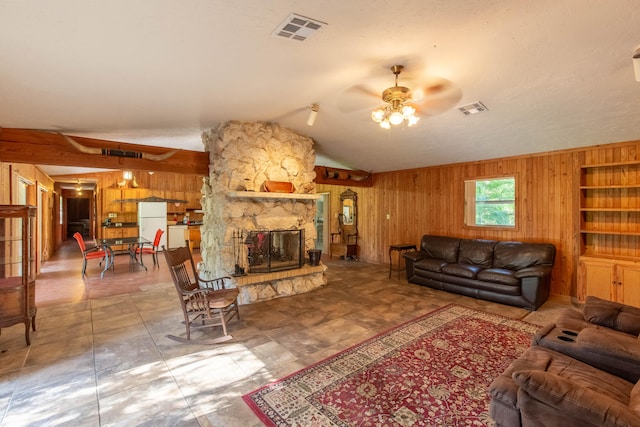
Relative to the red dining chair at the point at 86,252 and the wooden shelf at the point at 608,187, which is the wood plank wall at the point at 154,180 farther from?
the wooden shelf at the point at 608,187

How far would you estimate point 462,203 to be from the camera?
5750 mm

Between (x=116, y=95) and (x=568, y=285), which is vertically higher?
(x=116, y=95)

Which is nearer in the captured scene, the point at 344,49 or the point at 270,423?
the point at 270,423

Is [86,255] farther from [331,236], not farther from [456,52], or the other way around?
[456,52]

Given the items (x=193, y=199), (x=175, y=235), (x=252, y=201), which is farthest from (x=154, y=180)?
(x=252, y=201)

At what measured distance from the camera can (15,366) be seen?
8.52ft

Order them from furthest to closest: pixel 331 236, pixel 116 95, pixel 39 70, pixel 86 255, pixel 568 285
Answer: pixel 331 236
pixel 86 255
pixel 568 285
pixel 116 95
pixel 39 70

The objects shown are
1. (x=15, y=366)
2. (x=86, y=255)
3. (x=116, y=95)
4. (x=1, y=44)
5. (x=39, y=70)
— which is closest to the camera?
(x=1, y=44)

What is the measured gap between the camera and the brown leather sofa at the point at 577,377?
1262 mm

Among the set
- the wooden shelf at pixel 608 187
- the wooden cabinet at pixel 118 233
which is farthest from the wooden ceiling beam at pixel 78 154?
the wooden cabinet at pixel 118 233

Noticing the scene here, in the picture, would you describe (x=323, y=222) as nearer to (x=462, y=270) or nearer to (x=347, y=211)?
(x=347, y=211)

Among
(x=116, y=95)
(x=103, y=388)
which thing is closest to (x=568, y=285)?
(x=103, y=388)

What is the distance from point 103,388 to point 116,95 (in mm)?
2719

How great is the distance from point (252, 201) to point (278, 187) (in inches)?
18.9
